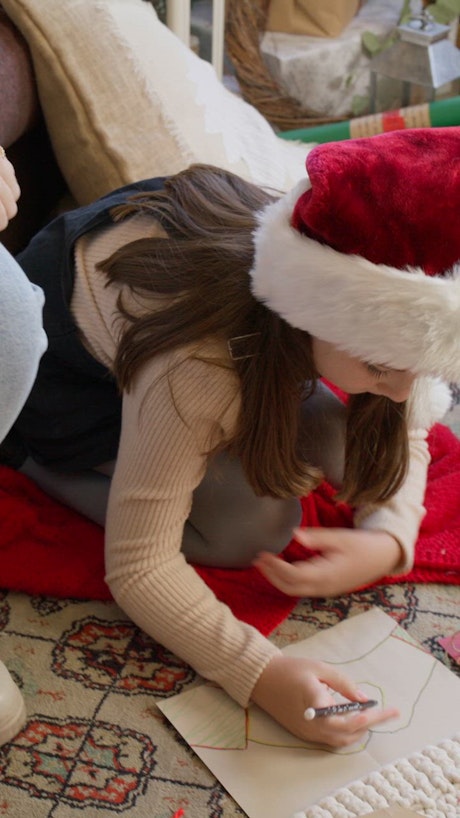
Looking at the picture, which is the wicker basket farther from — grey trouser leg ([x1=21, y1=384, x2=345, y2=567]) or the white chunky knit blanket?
the white chunky knit blanket

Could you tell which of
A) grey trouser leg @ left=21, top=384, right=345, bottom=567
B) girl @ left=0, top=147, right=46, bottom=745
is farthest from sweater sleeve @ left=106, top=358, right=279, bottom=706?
girl @ left=0, top=147, right=46, bottom=745

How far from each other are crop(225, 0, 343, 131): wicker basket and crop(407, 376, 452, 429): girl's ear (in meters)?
1.11

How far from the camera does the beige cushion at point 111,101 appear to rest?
1.31 m

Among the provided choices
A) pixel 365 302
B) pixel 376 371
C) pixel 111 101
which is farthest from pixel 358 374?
pixel 111 101

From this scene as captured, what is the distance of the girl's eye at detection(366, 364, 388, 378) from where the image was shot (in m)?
0.89

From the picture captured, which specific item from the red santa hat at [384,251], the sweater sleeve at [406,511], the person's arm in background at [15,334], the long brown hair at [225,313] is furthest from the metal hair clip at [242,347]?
the sweater sleeve at [406,511]

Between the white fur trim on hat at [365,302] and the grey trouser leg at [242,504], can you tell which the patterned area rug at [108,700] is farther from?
the white fur trim on hat at [365,302]

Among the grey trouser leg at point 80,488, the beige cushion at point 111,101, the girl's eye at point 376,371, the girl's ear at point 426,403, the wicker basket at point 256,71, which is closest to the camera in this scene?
the girl's eye at point 376,371

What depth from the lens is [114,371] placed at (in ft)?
3.37

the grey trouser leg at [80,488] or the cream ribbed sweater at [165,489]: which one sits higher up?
the cream ribbed sweater at [165,489]

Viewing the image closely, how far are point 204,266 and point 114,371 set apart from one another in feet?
0.51

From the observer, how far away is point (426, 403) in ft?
3.64

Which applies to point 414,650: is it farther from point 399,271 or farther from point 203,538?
point 399,271

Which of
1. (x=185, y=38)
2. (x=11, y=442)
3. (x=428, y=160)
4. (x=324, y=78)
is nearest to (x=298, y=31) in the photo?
(x=324, y=78)
